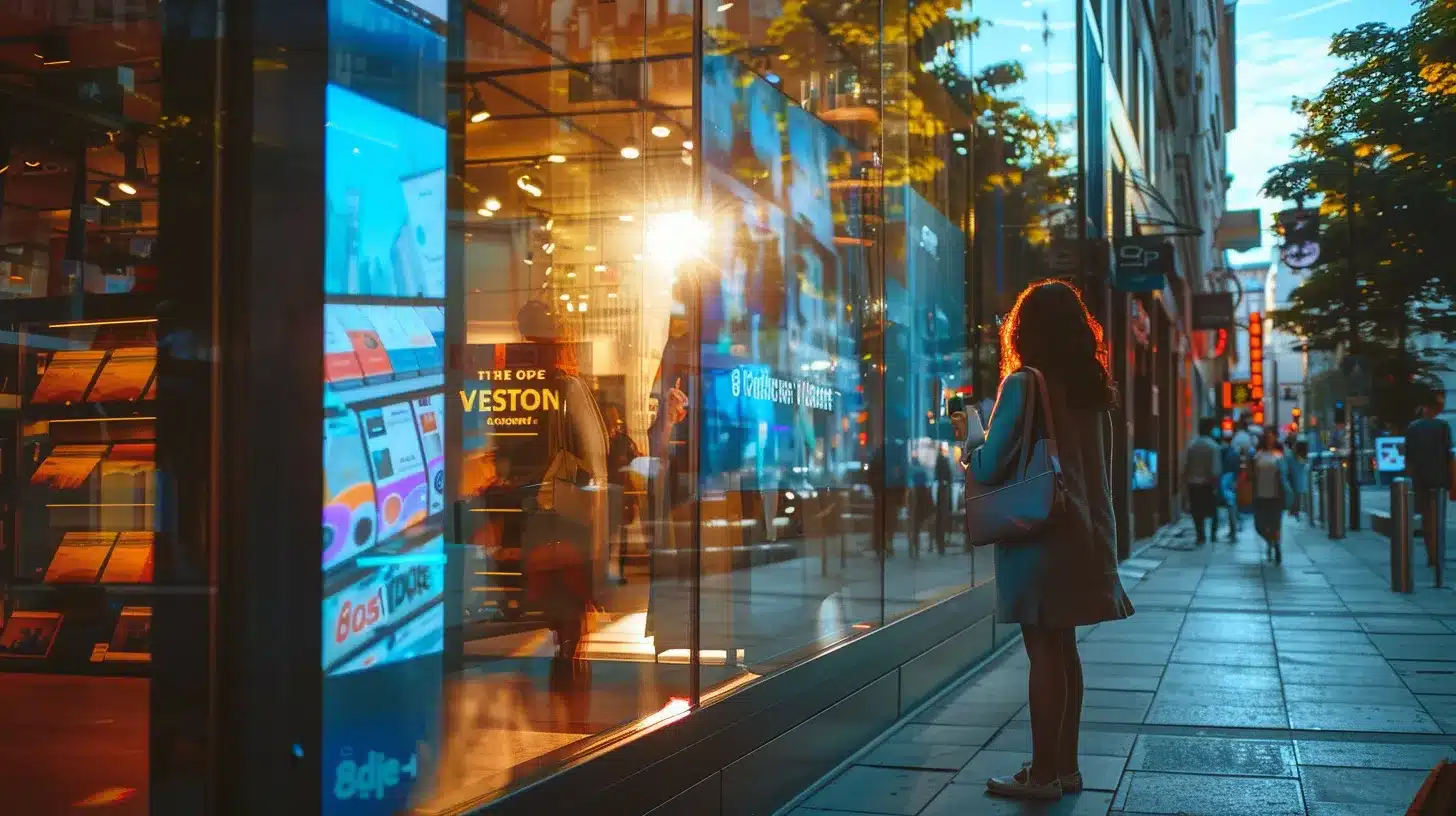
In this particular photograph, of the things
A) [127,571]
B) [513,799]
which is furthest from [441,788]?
[127,571]

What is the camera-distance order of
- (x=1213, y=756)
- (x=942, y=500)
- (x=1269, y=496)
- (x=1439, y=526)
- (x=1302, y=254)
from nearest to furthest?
(x=1213, y=756), (x=942, y=500), (x=1439, y=526), (x=1269, y=496), (x=1302, y=254)

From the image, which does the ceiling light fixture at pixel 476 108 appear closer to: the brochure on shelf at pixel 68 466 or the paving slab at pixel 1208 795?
the brochure on shelf at pixel 68 466

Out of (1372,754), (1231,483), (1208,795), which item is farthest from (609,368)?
A: (1231,483)

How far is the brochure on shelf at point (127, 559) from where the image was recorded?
543 cm

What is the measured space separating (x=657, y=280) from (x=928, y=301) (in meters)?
3.81

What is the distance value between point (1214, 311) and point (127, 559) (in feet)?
115

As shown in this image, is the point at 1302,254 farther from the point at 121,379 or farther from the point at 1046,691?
the point at 121,379

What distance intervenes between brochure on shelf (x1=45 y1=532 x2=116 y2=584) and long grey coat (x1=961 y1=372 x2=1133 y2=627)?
3.49 metres

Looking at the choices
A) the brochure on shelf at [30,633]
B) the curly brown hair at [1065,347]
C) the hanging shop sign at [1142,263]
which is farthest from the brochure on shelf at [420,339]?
the hanging shop sign at [1142,263]

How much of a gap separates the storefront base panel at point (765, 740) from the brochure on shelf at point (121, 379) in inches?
79.0

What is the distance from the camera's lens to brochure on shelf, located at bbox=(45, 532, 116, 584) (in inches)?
229

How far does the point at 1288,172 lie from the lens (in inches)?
1166

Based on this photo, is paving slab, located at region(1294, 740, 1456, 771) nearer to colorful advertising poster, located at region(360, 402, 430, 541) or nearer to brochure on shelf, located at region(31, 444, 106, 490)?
colorful advertising poster, located at region(360, 402, 430, 541)

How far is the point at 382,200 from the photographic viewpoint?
127 inches
